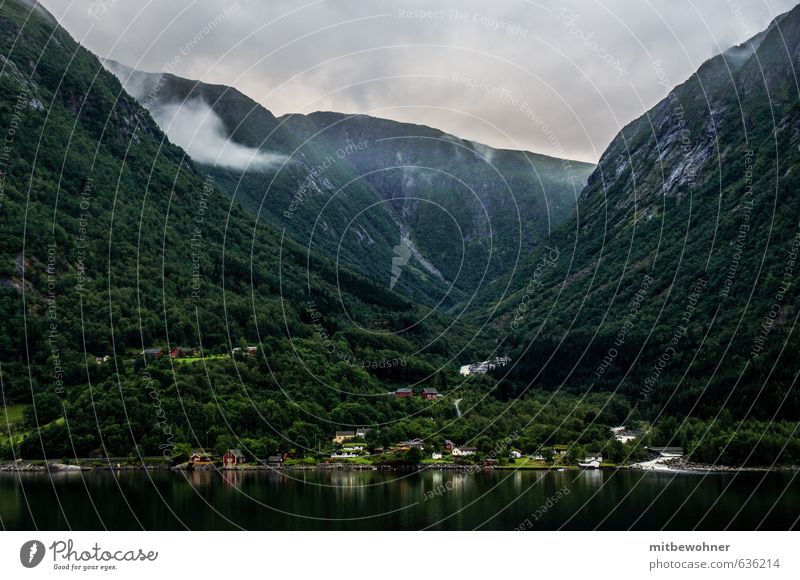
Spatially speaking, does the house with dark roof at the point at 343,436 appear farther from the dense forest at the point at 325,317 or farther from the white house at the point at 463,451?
the white house at the point at 463,451

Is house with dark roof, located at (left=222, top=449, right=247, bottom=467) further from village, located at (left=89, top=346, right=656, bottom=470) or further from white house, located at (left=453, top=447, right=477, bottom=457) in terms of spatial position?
white house, located at (left=453, top=447, right=477, bottom=457)

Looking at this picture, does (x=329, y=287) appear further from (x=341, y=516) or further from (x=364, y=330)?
(x=341, y=516)

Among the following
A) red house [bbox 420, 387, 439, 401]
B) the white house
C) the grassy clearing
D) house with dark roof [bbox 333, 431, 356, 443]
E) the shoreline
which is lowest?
the shoreline

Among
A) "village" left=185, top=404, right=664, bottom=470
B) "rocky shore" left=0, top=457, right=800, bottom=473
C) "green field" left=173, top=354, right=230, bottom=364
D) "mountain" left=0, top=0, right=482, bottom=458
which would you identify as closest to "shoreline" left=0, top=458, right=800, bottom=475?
"rocky shore" left=0, top=457, right=800, bottom=473

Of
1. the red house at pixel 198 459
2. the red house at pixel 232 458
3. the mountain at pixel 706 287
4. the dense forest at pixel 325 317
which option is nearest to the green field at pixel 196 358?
the dense forest at pixel 325 317

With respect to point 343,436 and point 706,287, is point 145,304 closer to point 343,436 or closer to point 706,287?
point 343,436

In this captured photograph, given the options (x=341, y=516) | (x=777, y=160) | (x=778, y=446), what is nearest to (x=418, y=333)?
(x=777, y=160)

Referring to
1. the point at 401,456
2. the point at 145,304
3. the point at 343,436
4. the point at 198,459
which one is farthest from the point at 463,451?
the point at 145,304
